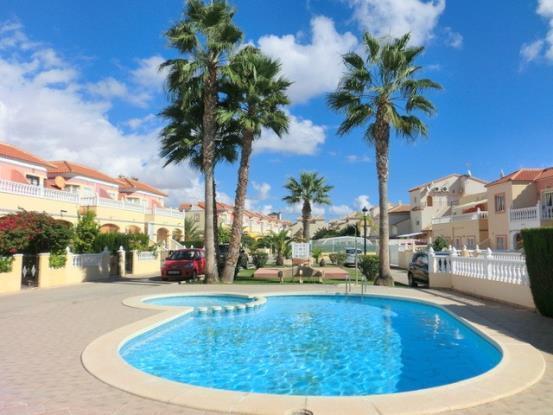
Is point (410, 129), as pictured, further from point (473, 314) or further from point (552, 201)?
point (552, 201)

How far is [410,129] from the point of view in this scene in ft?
67.9

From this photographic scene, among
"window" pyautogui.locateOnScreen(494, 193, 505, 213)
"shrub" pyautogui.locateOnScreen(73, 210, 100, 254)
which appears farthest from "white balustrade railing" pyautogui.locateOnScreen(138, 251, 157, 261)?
"window" pyautogui.locateOnScreen(494, 193, 505, 213)

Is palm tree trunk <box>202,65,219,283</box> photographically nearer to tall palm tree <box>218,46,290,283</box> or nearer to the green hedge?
tall palm tree <box>218,46,290,283</box>

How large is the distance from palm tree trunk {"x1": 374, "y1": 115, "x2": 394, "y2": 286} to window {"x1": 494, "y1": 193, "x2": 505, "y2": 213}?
2159 cm

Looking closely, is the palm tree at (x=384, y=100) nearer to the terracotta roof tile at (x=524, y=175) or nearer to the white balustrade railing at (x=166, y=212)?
the terracotta roof tile at (x=524, y=175)

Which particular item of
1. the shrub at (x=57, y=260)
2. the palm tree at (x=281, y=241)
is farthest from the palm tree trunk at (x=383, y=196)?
the shrub at (x=57, y=260)

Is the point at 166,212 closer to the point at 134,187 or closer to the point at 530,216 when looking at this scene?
the point at 134,187

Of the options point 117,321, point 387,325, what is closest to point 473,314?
point 387,325

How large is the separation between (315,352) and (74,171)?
133 feet

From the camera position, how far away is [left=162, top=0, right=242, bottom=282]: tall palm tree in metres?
19.9

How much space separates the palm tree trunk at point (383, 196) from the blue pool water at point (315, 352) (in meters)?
6.40

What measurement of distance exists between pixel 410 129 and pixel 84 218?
20.4 metres

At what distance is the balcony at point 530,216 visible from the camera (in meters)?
32.9

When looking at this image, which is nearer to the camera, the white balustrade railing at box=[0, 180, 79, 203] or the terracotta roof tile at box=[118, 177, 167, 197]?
the white balustrade railing at box=[0, 180, 79, 203]
